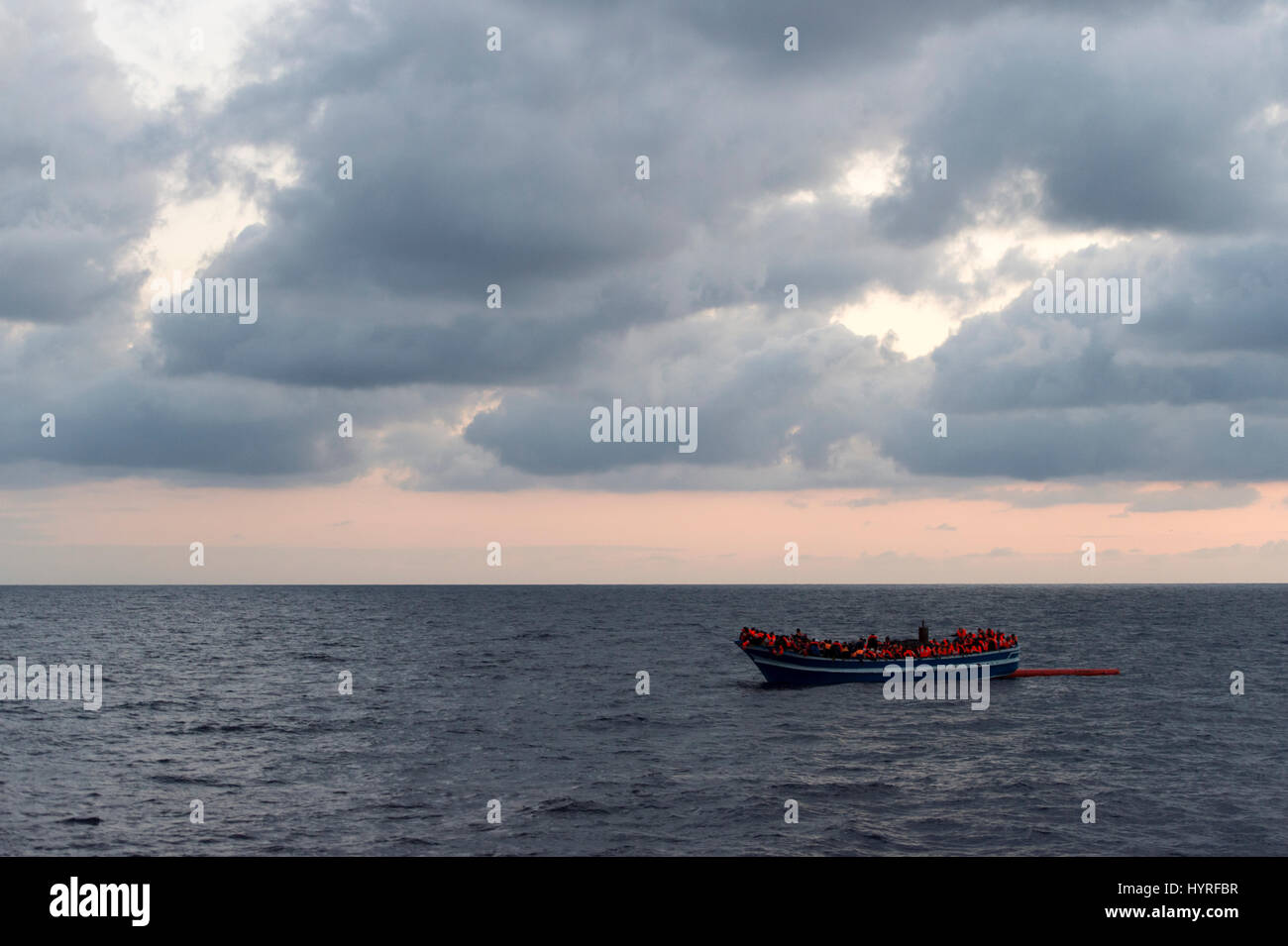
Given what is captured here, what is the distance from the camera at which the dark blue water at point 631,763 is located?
27.8 metres

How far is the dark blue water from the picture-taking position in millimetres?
27766

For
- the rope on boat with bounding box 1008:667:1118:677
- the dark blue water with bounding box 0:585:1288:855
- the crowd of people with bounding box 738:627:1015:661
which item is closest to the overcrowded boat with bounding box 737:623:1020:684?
the crowd of people with bounding box 738:627:1015:661

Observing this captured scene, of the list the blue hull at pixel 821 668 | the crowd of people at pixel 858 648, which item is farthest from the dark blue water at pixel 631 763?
the crowd of people at pixel 858 648

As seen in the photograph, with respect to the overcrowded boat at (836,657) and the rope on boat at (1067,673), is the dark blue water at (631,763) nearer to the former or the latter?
the overcrowded boat at (836,657)

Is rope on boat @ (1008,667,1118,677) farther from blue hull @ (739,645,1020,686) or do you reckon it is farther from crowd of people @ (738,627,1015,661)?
blue hull @ (739,645,1020,686)

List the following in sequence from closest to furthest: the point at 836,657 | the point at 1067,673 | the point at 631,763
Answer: the point at 631,763 < the point at 836,657 < the point at 1067,673

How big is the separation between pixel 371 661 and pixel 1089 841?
221ft

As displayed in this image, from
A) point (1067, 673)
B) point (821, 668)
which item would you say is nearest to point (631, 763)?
point (821, 668)

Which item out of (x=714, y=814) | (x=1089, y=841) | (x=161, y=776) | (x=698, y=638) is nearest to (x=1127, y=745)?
(x=1089, y=841)

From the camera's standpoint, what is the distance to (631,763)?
37.5 metres

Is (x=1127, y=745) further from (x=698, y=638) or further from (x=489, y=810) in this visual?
(x=698, y=638)

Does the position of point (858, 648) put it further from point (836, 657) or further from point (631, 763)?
point (631, 763)
